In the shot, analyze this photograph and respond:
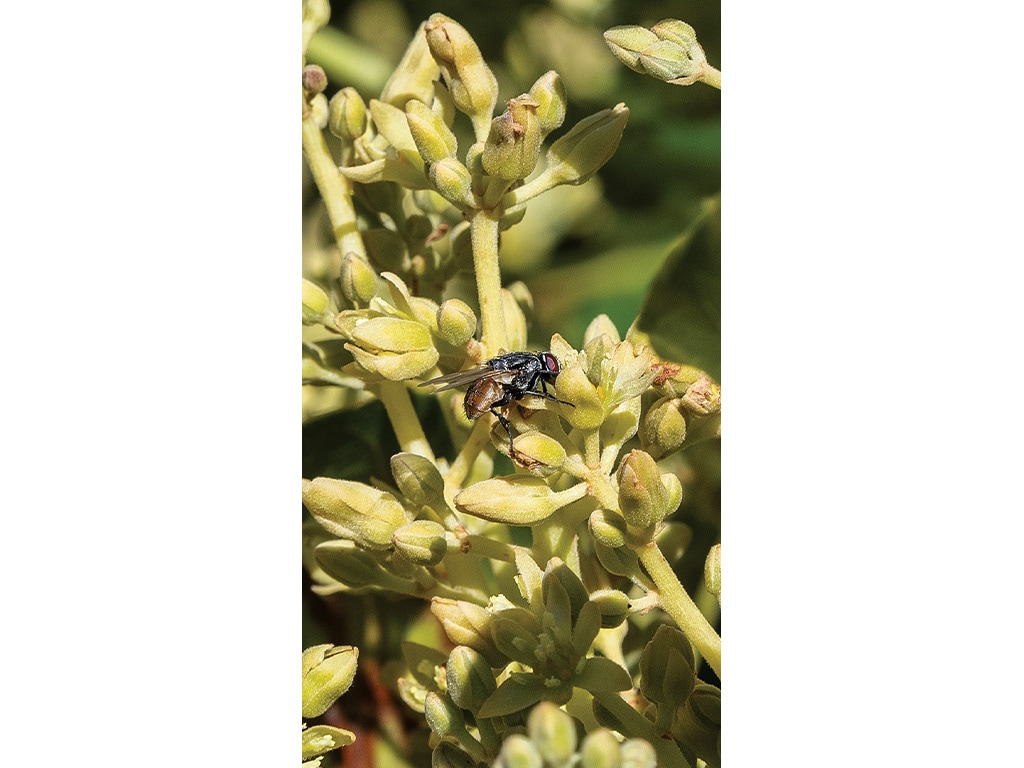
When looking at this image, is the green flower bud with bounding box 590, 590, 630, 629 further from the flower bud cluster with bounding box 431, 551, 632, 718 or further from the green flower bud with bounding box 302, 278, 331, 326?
the green flower bud with bounding box 302, 278, 331, 326

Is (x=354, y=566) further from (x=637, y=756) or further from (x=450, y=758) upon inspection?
(x=637, y=756)

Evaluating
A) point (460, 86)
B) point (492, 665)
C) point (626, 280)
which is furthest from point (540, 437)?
point (626, 280)

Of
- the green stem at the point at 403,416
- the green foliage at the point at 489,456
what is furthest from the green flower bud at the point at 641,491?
the green stem at the point at 403,416

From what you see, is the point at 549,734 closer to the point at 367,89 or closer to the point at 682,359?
the point at 682,359

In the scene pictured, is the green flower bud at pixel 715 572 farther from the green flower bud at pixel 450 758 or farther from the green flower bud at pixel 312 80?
the green flower bud at pixel 312 80

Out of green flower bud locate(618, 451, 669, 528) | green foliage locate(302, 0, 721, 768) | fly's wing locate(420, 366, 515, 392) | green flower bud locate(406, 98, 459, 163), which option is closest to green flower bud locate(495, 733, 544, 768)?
green foliage locate(302, 0, 721, 768)

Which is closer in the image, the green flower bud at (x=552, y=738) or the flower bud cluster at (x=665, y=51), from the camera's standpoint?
the green flower bud at (x=552, y=738)
